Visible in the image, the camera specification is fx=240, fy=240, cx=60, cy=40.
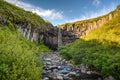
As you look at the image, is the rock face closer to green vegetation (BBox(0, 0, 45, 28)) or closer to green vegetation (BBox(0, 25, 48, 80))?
green vegetation (BBox(0, 0, 45, 28))

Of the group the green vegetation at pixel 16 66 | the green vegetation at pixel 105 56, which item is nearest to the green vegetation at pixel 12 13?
the green vegetation at pixel 105 56

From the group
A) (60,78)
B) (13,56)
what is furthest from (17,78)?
(60,78)

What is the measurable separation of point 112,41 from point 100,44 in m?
1.58

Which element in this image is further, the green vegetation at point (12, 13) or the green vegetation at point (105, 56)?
the green vegetation at point (12, 13)

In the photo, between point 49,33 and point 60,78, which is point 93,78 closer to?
point 60,78

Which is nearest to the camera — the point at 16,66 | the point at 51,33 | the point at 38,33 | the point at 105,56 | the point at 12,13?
the point at 16,66

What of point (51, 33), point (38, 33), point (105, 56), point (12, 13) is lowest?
point (105, 56)

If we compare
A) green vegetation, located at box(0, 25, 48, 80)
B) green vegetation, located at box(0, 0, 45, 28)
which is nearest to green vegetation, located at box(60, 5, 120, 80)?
green vegetation, located at box(0, 25, 48, 80)

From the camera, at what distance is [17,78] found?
35.1 feet

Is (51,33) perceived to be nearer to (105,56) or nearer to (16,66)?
(105,56)

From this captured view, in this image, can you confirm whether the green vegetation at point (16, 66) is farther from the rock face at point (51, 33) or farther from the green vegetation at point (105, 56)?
the rock face at point (51, 33)

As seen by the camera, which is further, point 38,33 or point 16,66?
point 38,33

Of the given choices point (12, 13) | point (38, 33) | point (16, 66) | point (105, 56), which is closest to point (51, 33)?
point (38, 33)

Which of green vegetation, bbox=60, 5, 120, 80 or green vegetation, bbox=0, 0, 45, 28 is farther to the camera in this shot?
green vegetation, bbox=0, 0, 45, 28
